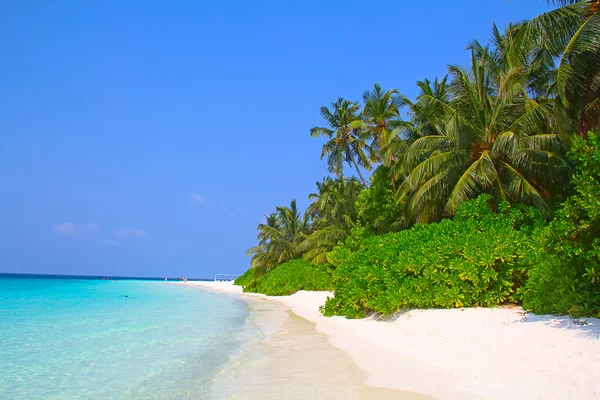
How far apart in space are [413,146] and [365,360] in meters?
9.68

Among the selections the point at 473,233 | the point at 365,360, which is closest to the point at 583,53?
the point at 473,233

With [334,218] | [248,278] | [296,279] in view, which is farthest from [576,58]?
[248,278]

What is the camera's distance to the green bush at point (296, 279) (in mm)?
25516

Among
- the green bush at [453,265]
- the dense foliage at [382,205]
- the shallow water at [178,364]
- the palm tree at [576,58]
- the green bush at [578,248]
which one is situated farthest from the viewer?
the dense foliage at [382,205]

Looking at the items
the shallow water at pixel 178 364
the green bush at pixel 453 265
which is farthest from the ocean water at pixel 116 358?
the green bush at pixel 453 265

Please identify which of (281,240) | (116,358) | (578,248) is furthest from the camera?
(281,240)

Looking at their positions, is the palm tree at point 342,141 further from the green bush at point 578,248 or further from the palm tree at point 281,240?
the green bush at point 578,248

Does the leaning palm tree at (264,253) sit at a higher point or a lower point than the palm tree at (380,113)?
lower

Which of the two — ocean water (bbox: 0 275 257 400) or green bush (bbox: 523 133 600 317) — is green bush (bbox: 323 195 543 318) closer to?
green bush (bbox: 523 133 600 317)

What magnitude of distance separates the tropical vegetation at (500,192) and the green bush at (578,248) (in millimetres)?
20

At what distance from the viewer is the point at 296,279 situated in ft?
95.6

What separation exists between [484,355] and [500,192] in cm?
808

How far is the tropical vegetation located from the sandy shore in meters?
0.68

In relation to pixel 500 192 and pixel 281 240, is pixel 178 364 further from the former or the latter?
pixel 281 240
